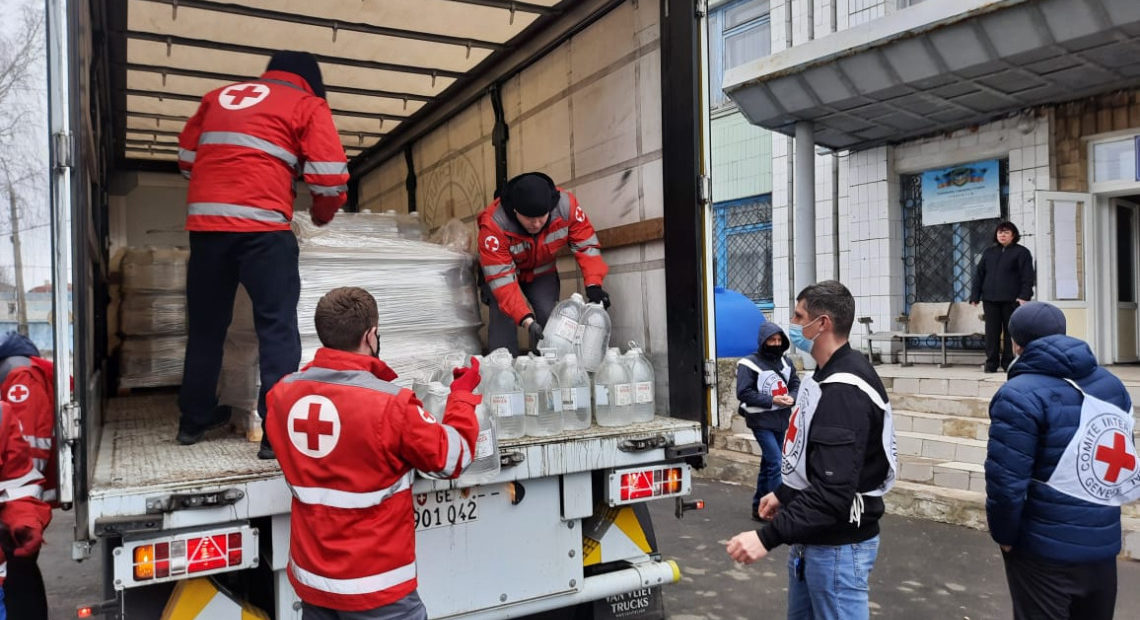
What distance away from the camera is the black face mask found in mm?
5898

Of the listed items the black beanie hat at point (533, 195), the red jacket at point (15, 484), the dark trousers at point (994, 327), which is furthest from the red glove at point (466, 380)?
the dark trousers at point (994, 327)

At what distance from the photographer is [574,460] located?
3.04m

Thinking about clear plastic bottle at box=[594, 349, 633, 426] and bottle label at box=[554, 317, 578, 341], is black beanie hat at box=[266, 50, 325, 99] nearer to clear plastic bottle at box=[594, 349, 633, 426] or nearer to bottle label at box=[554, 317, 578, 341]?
bottle label at box=[554, 317, 578, 341]

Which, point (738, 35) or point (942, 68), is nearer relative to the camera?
point (942, 68)

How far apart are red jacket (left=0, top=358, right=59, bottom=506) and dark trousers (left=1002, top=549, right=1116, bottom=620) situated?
3403 mm

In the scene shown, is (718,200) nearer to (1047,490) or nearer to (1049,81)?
(1049,81)

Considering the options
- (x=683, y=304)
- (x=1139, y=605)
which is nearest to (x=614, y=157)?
(x=683, y=304)

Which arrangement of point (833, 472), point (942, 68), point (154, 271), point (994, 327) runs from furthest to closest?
point (994, 327) → point (942, 68) → point (154, 271) → point (833, 472)

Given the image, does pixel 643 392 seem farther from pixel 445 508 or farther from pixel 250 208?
pixel 250 208

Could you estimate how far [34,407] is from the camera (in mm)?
2822

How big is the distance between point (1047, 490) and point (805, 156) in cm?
828

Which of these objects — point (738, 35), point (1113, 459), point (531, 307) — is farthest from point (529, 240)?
point (738, 35)

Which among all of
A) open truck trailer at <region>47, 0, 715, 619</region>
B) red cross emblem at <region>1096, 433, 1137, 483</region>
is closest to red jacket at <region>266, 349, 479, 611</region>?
open truck trailer at <region>47, 0, 715, 619</region>

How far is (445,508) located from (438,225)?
13.2 ft
